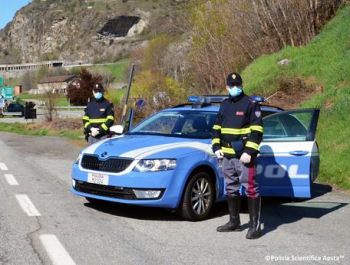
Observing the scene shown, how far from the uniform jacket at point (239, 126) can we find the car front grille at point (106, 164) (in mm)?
1194

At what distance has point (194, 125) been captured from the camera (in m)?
8.15

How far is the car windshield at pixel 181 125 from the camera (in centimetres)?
802

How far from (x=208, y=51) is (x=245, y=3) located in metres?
2.49

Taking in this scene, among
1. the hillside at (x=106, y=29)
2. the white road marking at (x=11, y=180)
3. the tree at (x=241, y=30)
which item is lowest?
the white road marking at (x=11, y=180)

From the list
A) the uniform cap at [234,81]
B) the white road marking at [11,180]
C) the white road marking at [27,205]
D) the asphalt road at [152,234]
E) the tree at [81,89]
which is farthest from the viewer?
the tree at [81,89]

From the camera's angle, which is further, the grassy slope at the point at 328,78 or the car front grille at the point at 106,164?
the grassy slope at the point at 328,78

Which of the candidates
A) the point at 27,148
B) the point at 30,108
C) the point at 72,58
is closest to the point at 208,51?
the point at 27,148

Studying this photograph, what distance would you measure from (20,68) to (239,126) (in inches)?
7827

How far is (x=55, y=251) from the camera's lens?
5535 millimetres

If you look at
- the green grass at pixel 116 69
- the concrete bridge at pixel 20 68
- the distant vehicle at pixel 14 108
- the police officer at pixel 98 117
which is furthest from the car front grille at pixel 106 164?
the concrete bridge at pixel 20 68

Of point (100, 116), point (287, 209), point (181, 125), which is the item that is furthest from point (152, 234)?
point (100, 116)

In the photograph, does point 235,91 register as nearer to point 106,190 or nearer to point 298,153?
point 298,153

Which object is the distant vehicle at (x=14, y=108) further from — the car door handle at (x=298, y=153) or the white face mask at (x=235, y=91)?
the white face mask at (x=235, y=91)

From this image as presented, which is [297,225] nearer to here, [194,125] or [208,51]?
[194,125]
